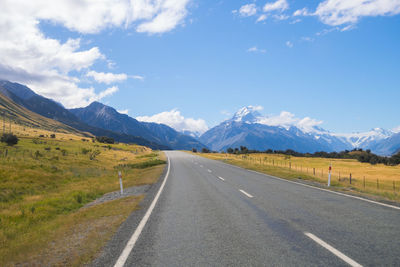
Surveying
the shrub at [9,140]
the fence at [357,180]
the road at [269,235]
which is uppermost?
the shrub at [9,140]

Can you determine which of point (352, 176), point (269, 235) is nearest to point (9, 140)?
point (269, 235)

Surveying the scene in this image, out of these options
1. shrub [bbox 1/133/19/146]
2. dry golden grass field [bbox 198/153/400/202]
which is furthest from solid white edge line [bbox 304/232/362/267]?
shrub [bbox 1/133/19/146]

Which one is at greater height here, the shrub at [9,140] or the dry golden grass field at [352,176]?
the shrub at [9,140]

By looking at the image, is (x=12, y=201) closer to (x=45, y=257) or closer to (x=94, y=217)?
(x=94, y=217)

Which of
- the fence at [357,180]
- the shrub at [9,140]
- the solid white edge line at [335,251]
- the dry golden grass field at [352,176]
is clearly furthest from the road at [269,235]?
the shrub at [9,140]

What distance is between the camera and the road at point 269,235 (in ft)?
14.3

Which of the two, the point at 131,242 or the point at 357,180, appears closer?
the point at 131,242

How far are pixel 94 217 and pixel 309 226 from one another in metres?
6.29

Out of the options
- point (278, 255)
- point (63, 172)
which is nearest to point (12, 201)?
point (63, 172)

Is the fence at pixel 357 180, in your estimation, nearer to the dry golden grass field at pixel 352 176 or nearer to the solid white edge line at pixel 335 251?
the dry golden grass field at pixel 352 176

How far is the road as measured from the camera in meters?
4.36

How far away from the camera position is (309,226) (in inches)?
245

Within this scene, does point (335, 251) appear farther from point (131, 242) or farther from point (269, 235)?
point (131, 242)

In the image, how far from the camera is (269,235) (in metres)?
5.62
